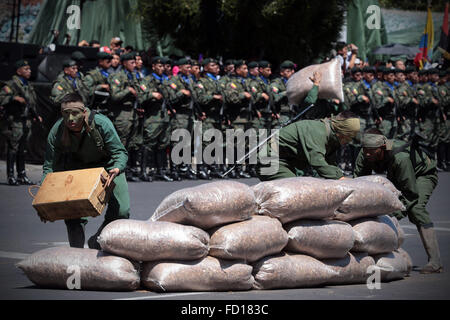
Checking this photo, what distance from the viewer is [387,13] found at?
44375 millimetres

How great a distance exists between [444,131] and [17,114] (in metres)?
11.7

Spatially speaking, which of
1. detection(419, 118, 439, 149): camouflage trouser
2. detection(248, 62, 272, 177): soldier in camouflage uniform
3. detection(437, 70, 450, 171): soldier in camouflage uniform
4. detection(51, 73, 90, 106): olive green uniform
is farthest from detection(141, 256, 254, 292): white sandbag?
detection(437, 70, 450, 171): soldier in camouflage uniform

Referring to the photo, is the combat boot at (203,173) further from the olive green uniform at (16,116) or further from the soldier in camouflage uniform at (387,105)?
the soldier in camouflage uniform at (387,105)

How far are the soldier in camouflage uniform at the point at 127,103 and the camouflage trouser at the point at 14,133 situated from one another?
5.57ft

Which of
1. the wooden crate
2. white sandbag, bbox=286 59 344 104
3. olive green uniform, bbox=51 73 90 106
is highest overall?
white sandbag, bbox=286 59 344 104

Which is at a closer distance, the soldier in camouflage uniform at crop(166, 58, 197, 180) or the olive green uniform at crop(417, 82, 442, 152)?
the soldier in camouflage uniform at crop(166, 58, 197, 180)

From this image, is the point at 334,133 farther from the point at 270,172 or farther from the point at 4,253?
the point at 4,253

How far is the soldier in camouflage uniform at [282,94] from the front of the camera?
803 inches

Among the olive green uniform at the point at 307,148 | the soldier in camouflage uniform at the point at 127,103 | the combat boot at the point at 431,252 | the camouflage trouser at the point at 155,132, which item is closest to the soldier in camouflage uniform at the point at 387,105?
the camouflage trouser at the point at 155,132

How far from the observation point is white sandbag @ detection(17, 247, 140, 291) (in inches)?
308

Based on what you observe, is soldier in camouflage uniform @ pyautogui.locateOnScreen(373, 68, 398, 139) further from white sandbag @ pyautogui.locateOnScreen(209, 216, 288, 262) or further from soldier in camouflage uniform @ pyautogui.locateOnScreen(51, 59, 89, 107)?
white sandbag @ pyautogui.locateOnScreen(209, 216, 288, 262)

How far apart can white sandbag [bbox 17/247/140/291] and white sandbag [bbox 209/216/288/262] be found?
0.70 meters

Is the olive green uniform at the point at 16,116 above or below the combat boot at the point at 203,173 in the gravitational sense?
above

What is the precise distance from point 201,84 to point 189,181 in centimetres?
206
